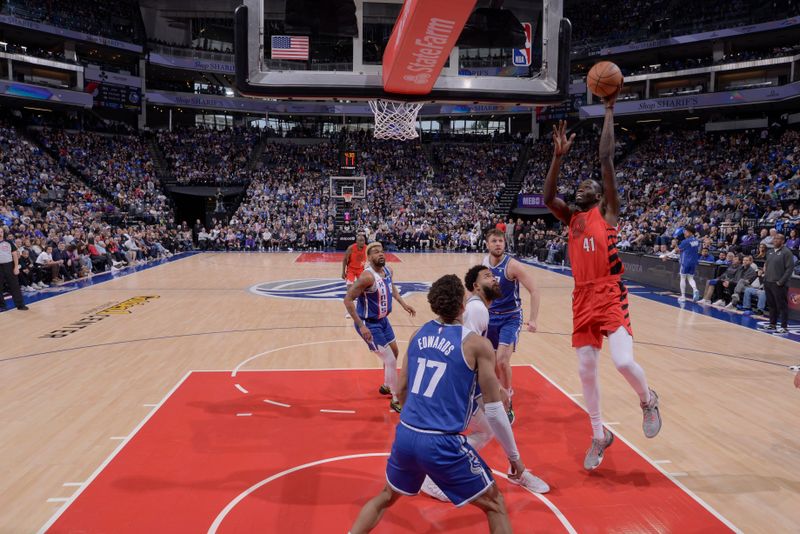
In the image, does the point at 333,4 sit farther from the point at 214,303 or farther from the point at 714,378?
the point at 214,303

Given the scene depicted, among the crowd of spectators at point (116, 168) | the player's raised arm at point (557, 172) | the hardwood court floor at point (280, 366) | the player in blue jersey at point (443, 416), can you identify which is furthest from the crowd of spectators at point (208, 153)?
the player in blue jersey at point (443, 416)

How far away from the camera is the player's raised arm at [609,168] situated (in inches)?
165

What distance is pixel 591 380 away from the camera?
4418mm

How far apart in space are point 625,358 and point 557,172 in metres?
1.48

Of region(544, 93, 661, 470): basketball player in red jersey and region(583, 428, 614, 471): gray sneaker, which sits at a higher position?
region(544, 93, 661, 470): basketball player in red jersey

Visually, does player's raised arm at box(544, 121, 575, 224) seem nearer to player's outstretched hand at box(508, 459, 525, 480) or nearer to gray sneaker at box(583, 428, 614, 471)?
gray sneaker at box(583, 428, 614, 471)

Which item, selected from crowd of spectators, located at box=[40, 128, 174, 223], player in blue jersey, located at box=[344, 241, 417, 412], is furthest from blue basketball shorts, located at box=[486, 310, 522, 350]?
crowd of spectators, located at box=[40, 128, 174, 223]

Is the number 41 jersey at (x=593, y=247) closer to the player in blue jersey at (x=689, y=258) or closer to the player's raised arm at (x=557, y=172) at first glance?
the player's raised arm at (x=557, y=172)

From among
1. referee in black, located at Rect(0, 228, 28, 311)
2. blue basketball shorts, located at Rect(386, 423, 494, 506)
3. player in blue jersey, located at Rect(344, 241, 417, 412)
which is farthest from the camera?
referee in black, located at Rect(0, 228, 28, 311)

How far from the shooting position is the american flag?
22.5ft

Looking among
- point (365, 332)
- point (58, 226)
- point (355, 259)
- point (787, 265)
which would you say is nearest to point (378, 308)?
point (365, 332)

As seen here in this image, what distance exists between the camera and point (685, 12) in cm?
3375

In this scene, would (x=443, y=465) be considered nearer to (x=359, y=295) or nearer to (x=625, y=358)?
(x=625, y=358)

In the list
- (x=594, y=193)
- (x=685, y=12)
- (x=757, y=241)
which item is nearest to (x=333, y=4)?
(x=594, y=193)
